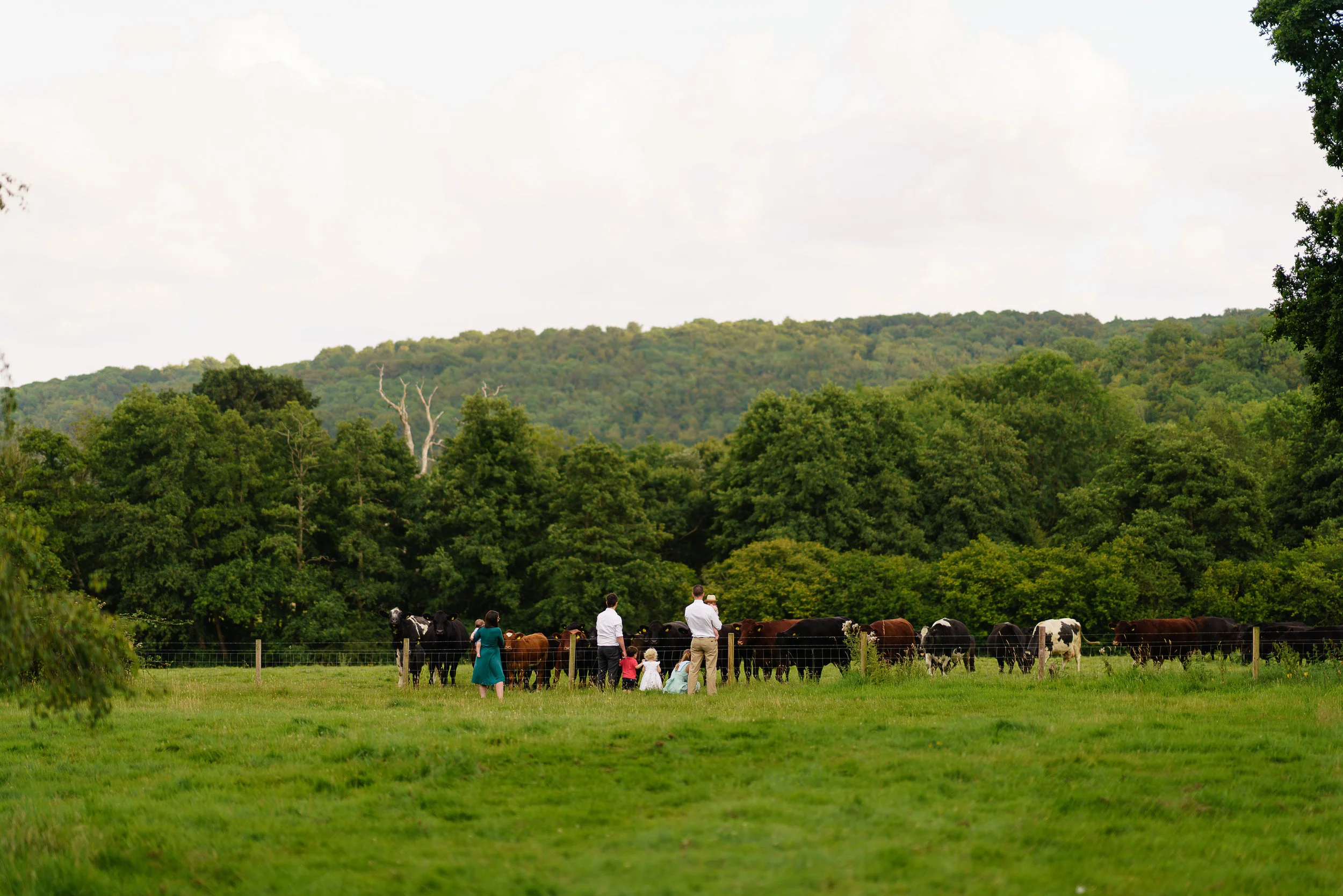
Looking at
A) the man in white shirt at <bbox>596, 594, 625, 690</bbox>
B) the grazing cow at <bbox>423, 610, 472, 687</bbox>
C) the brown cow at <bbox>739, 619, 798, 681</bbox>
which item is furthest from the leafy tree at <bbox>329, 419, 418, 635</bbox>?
the man in white shirt at <bbox>596, 594, 625, 690</bbox>

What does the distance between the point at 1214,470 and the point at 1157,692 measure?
3588 cm

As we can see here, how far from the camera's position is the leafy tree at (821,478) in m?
55.7

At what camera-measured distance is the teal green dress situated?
20281 mm

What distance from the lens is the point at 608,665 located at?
21.7 meters

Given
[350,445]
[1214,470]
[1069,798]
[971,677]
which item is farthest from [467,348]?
[1069,798]

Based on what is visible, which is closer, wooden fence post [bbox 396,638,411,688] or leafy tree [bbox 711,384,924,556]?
wooden fence post [bbox 396,638,411,688]

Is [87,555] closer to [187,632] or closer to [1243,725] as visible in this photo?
[187,632]

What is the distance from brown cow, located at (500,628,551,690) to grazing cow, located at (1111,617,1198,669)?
12891 millimetres

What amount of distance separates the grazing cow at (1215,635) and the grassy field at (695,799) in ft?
39.9

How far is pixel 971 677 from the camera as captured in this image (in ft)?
71.9

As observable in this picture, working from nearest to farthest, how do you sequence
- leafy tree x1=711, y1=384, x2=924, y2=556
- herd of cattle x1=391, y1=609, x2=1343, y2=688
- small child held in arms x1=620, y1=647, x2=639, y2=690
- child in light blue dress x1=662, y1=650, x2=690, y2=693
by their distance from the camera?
child in light blue dress x1=662, y1=650, x2=690, y2=693 → small child held in arms x1=620, y1=647, x2=639, y2=690 → herd of cattle x1=391, y1=609, x2=1343, y2=688 → leafy tree x1=711, y1=384, x2=924, y2=556

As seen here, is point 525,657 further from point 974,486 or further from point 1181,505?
point 974,486

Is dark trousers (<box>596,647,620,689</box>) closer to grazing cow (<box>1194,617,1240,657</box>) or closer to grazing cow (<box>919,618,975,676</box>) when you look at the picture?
grazing cow (<box>919,618,975,676</box>)

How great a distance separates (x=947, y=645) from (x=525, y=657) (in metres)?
10.8
